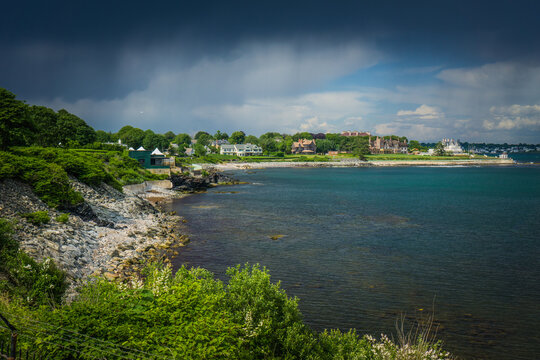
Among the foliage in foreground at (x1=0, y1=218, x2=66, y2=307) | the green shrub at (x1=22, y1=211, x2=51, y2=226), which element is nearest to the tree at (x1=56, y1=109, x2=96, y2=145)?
the green shrub at (x1=22, y1=211, x2=51, y2=226)

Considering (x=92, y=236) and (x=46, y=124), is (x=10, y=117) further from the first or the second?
(x=46, y=124)

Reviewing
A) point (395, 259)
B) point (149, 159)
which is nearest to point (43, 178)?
point (395, 259)

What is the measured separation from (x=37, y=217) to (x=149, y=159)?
169 feet

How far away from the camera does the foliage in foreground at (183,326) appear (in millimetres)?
8430

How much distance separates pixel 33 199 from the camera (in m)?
27.4

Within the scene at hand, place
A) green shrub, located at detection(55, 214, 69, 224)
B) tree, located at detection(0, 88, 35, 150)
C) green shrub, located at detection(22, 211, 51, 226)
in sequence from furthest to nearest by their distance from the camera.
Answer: tree, located at detection(0, 88, 35, 150), green shrub, located at detection(55, 214, 69, 224), green shrub, located at detection(22, 211, 51, 226)

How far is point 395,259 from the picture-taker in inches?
1107

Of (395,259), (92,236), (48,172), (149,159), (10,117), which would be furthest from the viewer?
(149,159)

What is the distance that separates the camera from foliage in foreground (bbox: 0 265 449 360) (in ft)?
27.7

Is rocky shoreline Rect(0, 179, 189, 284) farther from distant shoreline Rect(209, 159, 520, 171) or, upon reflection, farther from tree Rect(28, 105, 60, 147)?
distant shoreline Rect(209, 159, 520, 171)

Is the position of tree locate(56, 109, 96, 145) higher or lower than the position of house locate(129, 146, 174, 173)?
higher

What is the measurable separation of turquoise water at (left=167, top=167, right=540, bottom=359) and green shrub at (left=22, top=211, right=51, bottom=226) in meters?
9.55

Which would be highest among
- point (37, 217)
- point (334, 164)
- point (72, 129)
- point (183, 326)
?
point (72, 129)

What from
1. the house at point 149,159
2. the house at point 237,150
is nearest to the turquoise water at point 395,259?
the house at point 149,159
